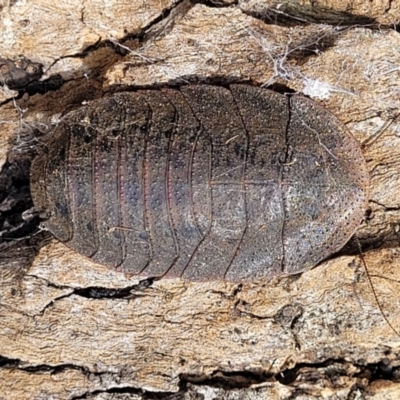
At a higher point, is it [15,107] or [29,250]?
[15,107]

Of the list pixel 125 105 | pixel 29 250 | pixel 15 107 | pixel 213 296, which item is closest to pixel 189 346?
pixel 213 296

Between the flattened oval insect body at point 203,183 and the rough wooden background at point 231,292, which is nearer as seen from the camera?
the flattened oval insect body at point 203,183

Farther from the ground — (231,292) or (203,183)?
(203,183)

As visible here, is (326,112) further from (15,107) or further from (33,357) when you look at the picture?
(33,357)

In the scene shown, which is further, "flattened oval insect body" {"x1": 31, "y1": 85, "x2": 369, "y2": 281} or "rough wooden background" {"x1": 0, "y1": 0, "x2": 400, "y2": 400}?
"rough wooden background" {"x1": 0, "y1": 0, "x2": 400, "y2": 400}

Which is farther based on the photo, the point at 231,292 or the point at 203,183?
the point at 231,292
